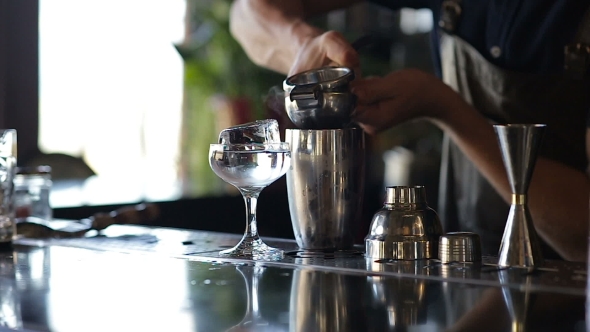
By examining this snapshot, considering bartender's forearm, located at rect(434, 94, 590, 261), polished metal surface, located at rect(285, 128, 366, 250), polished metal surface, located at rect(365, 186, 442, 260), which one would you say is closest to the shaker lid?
polished metal surface, located at rect(365, 186, 442, 260)

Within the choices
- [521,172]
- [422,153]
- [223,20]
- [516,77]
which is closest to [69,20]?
[223,20]

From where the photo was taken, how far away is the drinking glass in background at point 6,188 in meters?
1.45

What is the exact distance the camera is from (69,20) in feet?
12.1

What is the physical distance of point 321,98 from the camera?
4.06ft

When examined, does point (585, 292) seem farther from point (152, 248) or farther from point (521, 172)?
point (152, 248)

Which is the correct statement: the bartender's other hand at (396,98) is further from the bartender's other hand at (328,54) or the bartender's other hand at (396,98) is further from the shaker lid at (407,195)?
the shaker lid at (407,195)

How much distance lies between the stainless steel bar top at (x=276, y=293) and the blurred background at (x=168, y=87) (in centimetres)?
229

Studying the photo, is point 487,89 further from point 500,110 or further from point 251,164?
point 251,164

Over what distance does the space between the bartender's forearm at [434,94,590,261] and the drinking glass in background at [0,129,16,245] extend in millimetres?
829

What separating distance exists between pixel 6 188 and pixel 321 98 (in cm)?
61

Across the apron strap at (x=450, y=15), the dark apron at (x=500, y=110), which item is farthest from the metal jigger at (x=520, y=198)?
the apron strap at (x=450, y=15)

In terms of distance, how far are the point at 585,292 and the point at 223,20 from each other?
345 centimetres

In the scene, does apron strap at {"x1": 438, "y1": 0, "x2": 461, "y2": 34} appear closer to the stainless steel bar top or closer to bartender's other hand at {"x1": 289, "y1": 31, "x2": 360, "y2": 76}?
bartender's other hand at {"x1": 289, "y1": 31, "x2": 360, "y2": 76}

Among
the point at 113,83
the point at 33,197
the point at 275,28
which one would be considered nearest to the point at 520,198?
the point at 275,28
